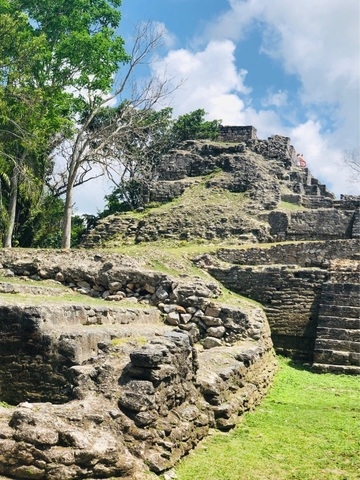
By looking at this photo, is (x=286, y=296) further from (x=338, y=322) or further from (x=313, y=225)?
(x=313, y=225)

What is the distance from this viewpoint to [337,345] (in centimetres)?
1369

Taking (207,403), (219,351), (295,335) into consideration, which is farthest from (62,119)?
(207,403)

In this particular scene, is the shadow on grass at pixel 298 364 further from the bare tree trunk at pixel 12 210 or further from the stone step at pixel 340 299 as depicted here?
the bare tree trunk at pixel 12 210

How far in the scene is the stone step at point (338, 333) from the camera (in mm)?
13648

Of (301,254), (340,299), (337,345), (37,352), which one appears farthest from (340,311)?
(37,352)

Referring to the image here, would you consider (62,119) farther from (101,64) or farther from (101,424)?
(101,424)

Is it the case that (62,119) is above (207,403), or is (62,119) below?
above

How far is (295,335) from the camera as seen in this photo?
595 inches

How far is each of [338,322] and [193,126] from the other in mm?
23982

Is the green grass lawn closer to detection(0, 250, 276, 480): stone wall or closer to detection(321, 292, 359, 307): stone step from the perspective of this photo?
detection(0, 250, 276, 480): stone wall

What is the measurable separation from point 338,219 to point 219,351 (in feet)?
38.0

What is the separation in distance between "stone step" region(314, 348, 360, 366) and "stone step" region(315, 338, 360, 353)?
11 centimetres

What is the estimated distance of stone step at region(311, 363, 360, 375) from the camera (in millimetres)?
13031

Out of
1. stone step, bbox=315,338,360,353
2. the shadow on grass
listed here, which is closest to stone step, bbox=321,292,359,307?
stone step, bbox=315,338,360,353
